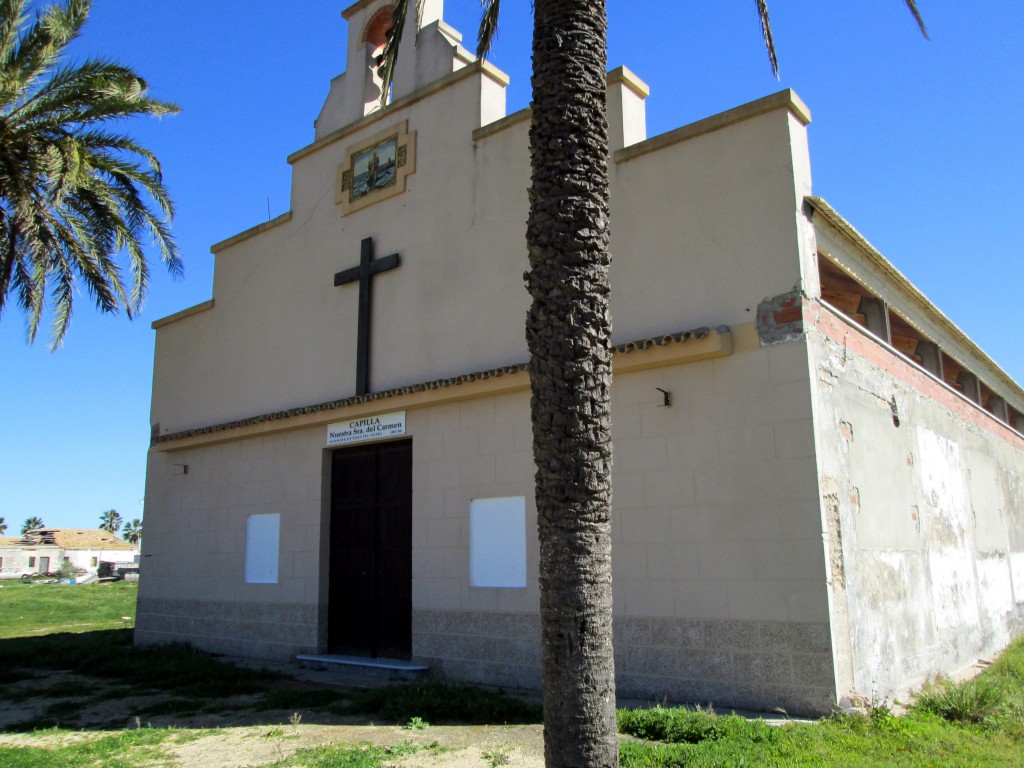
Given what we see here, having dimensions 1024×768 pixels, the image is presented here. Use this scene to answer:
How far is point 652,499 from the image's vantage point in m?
9.29

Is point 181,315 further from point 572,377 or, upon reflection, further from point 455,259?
point 572,377

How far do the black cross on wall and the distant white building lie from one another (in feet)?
234

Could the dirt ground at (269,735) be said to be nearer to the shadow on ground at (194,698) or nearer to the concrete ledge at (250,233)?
the shadow on ground at (194,698)

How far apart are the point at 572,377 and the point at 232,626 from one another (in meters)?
11.1

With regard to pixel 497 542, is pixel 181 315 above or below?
above

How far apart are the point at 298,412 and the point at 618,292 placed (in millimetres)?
5674

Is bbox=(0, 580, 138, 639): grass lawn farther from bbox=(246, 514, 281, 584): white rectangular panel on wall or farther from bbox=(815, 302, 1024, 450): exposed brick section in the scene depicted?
bbox=(815, 302, 1024, 450): exposed brick section

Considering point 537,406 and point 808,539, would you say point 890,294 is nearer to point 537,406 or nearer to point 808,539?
point 808,539

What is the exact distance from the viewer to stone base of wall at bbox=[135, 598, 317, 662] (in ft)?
42.4

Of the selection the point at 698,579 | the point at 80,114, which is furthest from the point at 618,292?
A: the point at 80,114

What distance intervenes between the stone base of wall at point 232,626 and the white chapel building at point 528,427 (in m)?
0.05

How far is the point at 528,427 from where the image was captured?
10414mm

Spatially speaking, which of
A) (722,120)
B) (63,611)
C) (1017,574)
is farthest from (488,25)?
(63,611)

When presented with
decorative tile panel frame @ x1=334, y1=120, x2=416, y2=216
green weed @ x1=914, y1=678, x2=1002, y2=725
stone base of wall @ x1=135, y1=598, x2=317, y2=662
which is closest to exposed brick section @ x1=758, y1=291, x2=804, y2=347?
green weed @ x1=914, y1=678, x2=1002, y2=725
